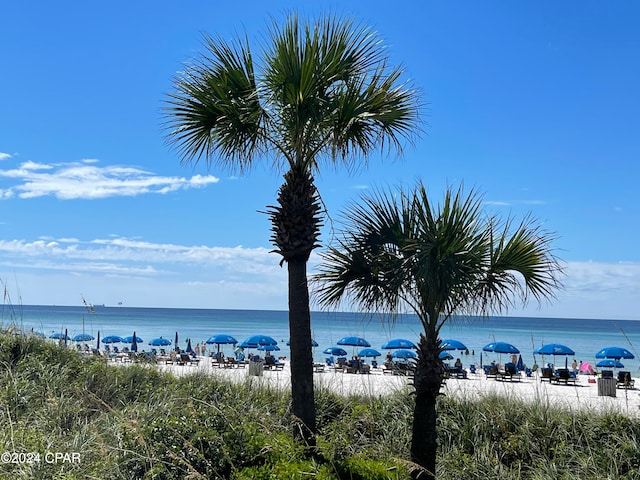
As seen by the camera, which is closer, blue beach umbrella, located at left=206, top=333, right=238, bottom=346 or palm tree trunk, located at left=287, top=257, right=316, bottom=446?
palm tree trunk, located at left=287, top=257, right=316, bottom=446

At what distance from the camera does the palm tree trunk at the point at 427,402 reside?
7.98 metres

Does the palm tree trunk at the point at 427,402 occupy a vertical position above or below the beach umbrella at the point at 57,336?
below

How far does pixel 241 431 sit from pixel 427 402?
356 cm

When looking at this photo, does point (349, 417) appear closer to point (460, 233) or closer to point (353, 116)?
point (460, 233)

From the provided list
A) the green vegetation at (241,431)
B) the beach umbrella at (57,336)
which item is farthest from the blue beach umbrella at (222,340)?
the green vegetation at (241,431)

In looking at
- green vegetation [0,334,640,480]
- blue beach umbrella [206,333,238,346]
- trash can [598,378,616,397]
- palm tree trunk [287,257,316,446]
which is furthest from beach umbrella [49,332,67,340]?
blue beach umbrella [206,333,238,346]

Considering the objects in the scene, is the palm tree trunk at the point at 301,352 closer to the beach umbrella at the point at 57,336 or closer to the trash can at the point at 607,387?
the beach umbrella at the point at 57,336

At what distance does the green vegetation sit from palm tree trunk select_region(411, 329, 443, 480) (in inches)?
19.2

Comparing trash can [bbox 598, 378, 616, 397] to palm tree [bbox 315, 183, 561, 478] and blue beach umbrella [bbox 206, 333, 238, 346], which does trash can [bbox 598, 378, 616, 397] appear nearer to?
palm tree [bbox 315, 183, 561, 478]

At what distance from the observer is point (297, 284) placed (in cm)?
811

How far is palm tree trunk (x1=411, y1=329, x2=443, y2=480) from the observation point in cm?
798

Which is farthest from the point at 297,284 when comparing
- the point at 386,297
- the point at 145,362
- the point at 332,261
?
the point at 145,362

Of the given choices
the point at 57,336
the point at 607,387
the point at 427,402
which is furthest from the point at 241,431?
the point at 607,387

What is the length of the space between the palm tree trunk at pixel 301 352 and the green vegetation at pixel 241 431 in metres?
0.45
